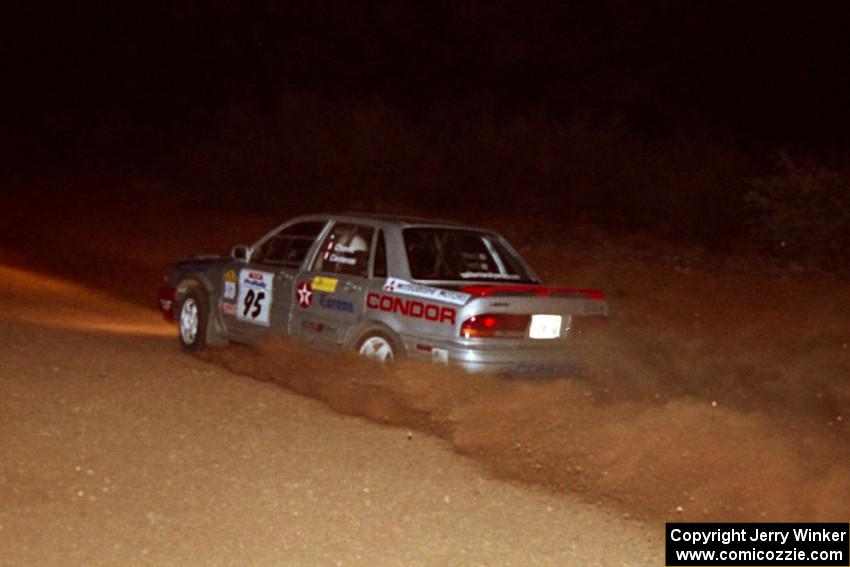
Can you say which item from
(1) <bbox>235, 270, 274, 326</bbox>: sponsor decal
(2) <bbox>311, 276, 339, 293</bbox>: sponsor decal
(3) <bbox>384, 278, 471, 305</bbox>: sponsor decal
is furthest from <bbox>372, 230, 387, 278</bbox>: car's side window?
(1) <bbox>235, 270, 274, 326</bbox>: sponsor decal

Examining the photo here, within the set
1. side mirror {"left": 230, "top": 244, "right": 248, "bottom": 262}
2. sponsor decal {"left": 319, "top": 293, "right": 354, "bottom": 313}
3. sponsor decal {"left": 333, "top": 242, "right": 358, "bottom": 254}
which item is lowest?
sponsor decal {"left": 319, "top": 293, "right": 354, "bottom": 313}

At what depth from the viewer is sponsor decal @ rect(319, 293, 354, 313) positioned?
9674mm

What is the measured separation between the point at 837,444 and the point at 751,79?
24.1 m

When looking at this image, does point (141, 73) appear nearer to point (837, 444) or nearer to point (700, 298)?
point (700, 298)

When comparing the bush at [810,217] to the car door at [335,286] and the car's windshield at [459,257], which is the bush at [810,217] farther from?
the car door at [335,286]

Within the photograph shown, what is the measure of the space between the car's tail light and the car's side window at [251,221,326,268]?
210cm

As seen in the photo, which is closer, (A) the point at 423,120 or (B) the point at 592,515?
(B) the point at 592,515

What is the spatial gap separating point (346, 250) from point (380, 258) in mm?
461

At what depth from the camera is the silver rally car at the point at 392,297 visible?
8953 mm

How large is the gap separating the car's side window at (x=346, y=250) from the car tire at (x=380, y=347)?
0.54m

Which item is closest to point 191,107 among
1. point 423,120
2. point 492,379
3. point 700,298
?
point 423,120

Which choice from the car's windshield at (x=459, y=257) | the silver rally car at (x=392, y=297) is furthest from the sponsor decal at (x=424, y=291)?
the car's windshield at (x=459, y=257)

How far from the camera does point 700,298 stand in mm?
15695

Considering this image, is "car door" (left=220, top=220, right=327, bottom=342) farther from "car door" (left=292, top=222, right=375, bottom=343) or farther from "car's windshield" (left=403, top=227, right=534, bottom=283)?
"car's windshield" (left=403, top=227, right=534, bottom=283)
